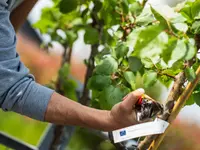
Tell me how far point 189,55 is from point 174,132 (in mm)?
425

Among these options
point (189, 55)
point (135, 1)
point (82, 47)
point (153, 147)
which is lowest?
point (82, 47)

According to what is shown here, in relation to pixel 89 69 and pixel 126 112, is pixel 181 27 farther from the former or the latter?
pixel 89 69

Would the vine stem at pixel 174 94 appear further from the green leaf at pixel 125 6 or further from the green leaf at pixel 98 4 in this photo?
the green leaf at pixel 98 4

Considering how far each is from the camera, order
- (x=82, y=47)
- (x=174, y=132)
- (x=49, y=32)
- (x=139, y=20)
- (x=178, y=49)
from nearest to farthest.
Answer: (x=178, y=49) < (x=139, y=20) < (x=174, y=132) < (x=49, y=32) < (x=82, y=47)

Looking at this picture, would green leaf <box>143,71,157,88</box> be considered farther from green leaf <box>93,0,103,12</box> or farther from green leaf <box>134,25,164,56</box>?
green leaf <box>93,0,103,12</box>

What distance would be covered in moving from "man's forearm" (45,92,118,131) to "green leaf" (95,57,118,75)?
5.9 inches

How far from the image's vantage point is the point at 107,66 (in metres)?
0.98

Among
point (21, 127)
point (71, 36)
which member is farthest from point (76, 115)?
point (21, 127)

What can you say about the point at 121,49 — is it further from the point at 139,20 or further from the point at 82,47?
the point at 82,47

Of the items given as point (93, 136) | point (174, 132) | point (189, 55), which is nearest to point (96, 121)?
point (189, 55)

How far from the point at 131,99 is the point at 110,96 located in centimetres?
21

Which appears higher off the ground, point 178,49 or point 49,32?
point 178,49

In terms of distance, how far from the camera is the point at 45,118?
0.88 metres

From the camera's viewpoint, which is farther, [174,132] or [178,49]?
[174,132]
